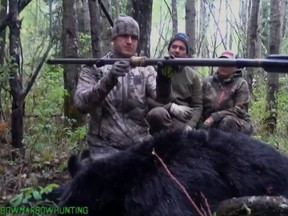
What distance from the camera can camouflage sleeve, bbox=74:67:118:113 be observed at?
5.06 m

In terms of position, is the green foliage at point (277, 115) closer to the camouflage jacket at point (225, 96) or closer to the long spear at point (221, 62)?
the camouflage jacket at point (225, 96)

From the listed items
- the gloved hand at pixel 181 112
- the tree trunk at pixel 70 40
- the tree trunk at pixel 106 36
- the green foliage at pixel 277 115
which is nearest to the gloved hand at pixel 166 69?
the gloved hand at pixel 181 112

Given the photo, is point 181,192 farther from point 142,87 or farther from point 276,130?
point 276,130

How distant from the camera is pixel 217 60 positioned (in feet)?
13.7

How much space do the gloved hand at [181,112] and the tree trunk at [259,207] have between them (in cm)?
320

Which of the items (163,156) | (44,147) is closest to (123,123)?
(44,147)

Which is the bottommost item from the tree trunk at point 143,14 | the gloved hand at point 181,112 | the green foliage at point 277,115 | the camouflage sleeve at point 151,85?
the green foliage at point 277,115

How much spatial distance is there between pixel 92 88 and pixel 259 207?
2.73m

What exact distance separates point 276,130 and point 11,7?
20.8 ft

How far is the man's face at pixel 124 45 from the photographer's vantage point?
5.50 metres

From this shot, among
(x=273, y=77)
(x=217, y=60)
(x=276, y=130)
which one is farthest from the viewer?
(x=273, y=77)

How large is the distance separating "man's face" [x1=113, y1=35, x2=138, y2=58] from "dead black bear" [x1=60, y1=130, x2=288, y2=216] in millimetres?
2212

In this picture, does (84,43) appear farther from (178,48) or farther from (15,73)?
(15,73)

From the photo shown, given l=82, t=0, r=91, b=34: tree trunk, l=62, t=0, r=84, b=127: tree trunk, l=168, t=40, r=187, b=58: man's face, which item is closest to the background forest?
l=62, t=0, r=84, b=127: tree trunk
